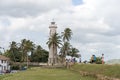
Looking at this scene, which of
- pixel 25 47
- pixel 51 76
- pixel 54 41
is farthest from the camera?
pixel 25 47

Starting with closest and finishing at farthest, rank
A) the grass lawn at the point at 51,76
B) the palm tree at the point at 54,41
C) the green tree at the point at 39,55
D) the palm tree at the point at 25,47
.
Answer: the grass lawn at the point at 51,76 < the palm tree at the point at 54,41 < the palm tree at the point at 25,47 < the green tree at the point at 39,55

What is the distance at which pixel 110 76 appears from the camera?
31.4m

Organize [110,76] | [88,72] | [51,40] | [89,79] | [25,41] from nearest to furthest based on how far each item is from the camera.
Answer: [110,76] → [89,79] → [88,72] → [51,40] → [25,41]

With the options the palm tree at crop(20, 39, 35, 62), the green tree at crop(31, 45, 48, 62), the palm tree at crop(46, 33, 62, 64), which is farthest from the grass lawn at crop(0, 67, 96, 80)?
the green tree at crop(31, 45, 48, 62)

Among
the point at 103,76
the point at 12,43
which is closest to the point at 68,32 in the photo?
the point at 12,43

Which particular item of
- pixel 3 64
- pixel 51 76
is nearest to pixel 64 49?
pixel 3 64

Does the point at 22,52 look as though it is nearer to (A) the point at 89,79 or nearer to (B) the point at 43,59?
(B) the point at 43,59

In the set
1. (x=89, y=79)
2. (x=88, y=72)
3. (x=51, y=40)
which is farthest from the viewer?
(x=51, y=40)

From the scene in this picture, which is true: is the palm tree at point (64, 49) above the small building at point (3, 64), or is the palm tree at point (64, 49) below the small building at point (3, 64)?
above

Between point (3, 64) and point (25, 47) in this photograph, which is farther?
point (25, 47)

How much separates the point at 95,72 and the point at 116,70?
5.32 m

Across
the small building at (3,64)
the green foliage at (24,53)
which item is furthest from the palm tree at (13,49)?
the small building at (3,64)

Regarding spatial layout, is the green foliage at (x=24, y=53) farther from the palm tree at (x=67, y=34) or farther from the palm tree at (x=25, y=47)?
the palm tree at (x=67, y=34)

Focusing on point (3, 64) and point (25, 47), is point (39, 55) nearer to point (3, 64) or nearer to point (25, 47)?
point (25, 47)
